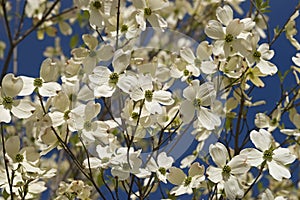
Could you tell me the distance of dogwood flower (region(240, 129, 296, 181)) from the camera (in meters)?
0.82

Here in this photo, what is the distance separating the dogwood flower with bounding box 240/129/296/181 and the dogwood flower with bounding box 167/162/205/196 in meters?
0.08

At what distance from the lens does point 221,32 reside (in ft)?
3.05

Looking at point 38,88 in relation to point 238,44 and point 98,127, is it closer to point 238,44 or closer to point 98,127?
point 98,127

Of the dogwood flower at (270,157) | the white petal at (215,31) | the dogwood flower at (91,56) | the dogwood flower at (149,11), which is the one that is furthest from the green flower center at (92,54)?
the dogwood flower at (270,157)

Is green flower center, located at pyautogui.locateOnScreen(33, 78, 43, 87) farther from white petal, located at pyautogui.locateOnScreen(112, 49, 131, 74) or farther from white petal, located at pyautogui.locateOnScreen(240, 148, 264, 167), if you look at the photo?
white petal, located at pyautogui.locateOnScreen(240, 148, 264, 167)

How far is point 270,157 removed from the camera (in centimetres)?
84

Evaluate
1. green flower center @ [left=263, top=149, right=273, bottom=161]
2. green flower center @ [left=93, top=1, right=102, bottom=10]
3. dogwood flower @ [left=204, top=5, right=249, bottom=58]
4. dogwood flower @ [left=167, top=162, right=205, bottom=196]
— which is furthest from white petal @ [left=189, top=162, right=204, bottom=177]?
green flower center @ [left=93, top=1, right=102, bottom=10]

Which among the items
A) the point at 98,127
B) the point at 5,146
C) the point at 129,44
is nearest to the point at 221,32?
the point at 129,44

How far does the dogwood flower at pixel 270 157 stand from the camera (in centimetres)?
82

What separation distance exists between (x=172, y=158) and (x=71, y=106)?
192 mm

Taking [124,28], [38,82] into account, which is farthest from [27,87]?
[124,28]

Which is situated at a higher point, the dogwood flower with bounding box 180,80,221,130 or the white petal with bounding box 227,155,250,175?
the dogwood flower with bounding box 180,80,221,130

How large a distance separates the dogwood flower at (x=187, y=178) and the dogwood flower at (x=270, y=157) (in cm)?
8

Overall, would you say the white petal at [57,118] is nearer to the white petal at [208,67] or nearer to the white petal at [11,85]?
the white petal at [11,85]
